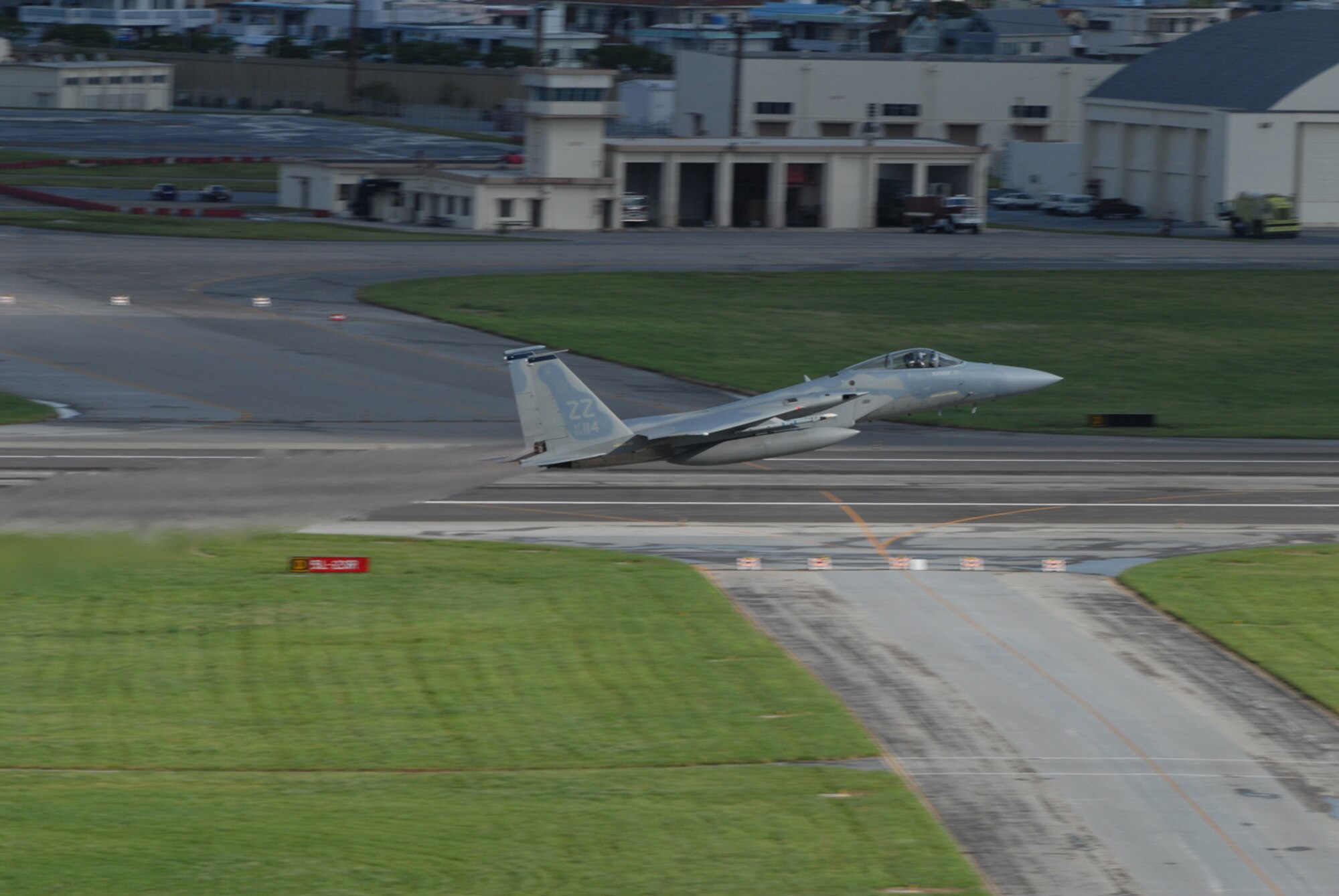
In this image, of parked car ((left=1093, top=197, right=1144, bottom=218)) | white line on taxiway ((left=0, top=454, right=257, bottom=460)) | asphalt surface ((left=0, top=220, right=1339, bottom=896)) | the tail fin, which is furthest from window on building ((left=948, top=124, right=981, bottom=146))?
the tail fin

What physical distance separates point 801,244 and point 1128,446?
5903 centimetres

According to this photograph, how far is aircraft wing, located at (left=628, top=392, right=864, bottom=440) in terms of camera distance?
43062mm

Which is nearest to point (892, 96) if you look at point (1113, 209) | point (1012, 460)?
point (1113, 209)

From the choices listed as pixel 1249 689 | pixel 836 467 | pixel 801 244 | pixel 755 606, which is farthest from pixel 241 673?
pixel 801 244

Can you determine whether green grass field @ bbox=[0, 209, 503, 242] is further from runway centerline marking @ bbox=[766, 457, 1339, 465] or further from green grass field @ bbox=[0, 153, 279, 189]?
runway centerline marking @ bbox=[766, 457, 1339, 465]

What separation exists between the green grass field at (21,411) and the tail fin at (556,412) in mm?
20918

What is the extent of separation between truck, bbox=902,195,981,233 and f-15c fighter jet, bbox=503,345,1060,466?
2862 inches

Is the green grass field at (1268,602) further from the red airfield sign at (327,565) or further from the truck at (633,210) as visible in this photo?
the truck at (633,210)

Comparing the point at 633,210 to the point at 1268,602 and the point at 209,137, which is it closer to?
the point at 209,137

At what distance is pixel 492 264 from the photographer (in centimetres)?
9344

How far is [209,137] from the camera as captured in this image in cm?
17538

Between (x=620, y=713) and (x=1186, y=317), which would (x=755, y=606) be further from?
(x=1186, y=317)

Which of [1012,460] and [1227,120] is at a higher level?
[1227,120]

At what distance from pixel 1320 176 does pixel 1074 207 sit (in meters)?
19.9
